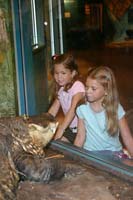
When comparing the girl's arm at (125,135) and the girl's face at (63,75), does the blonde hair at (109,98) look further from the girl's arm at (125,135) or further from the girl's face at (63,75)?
the girl's face at (63,75)

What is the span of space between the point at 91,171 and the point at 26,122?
292 mm

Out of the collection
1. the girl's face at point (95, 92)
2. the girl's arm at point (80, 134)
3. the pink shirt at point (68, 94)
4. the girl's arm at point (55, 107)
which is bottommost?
the girl's arm at point (80, 134)

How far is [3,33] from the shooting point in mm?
2814

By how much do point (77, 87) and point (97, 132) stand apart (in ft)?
1.08

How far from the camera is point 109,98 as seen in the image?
2.05 metres

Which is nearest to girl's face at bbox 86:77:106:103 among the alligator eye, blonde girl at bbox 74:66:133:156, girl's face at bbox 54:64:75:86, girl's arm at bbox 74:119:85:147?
blonde girl at bbox 74:66:133:156

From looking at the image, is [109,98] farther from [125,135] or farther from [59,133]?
[59,133]

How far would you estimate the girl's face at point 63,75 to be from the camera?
2.37 meters

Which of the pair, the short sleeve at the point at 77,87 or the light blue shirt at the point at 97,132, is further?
the short sleeve at the point at 77,87

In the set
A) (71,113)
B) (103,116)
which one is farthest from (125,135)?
(71,113)

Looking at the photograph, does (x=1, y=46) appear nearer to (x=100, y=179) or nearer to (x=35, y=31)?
(x=35, y=31)

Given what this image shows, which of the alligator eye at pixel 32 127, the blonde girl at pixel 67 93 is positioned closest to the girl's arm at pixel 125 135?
the blonde girl at pixel 67 93

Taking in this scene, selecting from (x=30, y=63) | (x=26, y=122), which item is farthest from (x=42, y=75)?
(x=26, y=122)

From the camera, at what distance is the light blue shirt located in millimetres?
2055
